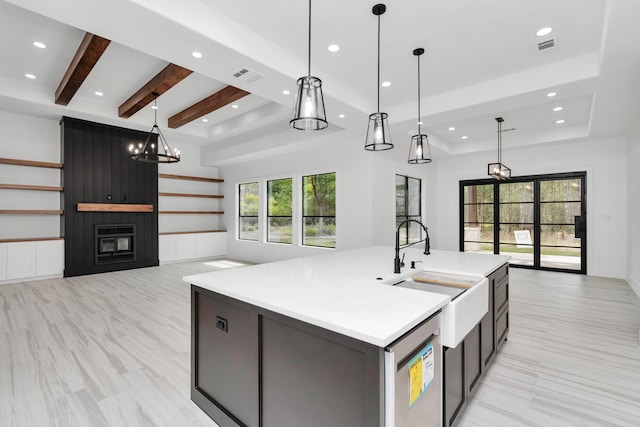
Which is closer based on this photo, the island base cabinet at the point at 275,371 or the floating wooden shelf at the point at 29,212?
the island base cabinet at the point at 275,371

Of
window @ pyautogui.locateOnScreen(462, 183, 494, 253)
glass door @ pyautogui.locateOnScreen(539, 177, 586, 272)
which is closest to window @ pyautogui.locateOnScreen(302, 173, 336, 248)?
window @ pyautogui.locateOnScreen(462, 183, 494, 253)

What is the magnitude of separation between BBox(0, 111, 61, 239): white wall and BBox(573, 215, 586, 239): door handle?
10675 mm

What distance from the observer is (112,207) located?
259 inches

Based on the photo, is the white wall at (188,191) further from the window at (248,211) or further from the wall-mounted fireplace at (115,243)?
the wall-mounted fireplace at (115,243)

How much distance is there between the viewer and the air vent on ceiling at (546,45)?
10.1 ft

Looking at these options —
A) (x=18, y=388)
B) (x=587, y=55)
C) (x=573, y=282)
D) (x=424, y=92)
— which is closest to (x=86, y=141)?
(x=18, y=388)

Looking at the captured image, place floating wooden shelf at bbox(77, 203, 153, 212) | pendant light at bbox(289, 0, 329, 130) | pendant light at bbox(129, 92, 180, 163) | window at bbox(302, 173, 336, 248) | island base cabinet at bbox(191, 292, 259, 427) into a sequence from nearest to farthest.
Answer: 1. island base cabinet at bbox(191, 292, 259, 427)
2. pendant light at bbox(289, 0, 329, 130)
3. pendant light at bbox(129, 92, 180, 163)
4. floating wooden shelf at bbox(77, 203, 153, 212)
5. window at bbox(302, 173, 336, 248)

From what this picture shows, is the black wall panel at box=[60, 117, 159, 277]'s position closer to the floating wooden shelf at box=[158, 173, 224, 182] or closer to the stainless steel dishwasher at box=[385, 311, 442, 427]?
the floating wooden shelf at box=[158, 173, 224, 182]

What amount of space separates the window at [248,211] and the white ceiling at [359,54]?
316 centimetres

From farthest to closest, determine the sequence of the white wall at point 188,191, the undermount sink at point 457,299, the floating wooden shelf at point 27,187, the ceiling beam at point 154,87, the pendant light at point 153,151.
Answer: the white wall at point 188,191
the floating wooden shelf at point 27,187
the pendant light at point 153,151
the ceiling beam at point 154,87
the undermount sink at point 457,299

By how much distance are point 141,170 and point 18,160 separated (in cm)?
204

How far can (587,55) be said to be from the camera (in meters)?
3.27

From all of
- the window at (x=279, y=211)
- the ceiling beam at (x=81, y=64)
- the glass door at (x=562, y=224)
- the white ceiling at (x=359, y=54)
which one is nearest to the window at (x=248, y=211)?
the window at (x=279, y=211)

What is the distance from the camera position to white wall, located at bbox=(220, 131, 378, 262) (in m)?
6.00
